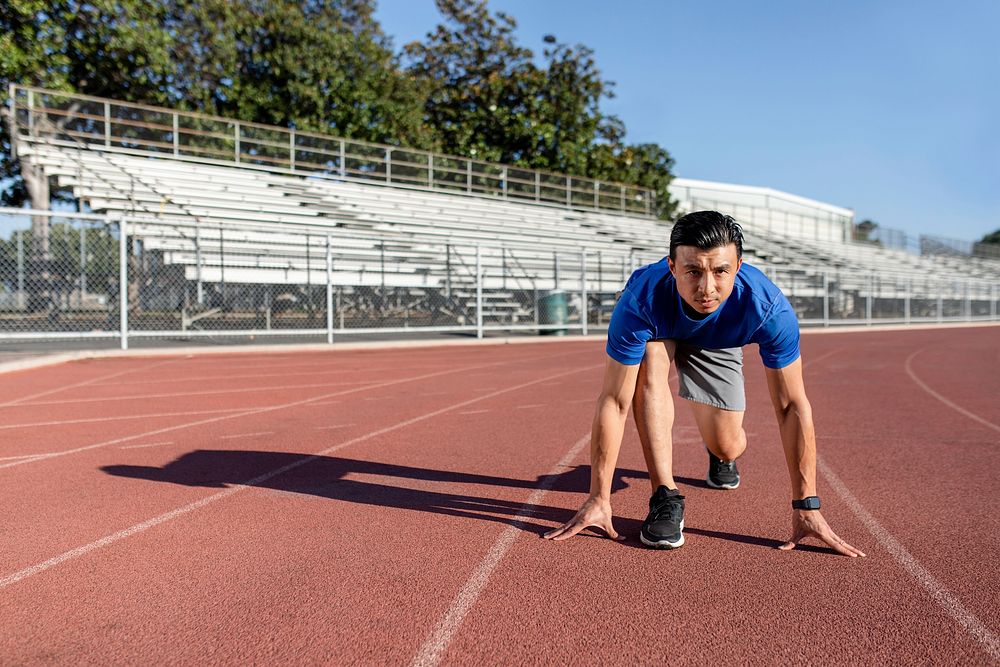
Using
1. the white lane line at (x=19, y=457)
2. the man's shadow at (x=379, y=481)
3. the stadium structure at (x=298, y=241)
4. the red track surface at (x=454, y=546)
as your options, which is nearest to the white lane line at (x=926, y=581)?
the red track surface at (x=454, y=546)

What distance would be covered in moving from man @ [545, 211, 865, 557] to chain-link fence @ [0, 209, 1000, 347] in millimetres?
10596

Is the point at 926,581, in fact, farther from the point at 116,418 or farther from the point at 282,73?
the point at 282,73

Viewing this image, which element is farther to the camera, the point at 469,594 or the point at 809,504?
the point at 809,504

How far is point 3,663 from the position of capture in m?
2.04

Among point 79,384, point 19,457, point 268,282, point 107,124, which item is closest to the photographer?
point 19,457

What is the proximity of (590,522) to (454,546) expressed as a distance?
1.95 feet

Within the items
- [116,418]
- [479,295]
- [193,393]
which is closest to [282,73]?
[479,295]

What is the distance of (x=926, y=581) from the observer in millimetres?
2615

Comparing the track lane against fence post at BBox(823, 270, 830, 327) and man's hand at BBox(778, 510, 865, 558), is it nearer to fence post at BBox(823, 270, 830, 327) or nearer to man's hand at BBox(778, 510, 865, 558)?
man's hand at BBox(778, 510, 865, 558)

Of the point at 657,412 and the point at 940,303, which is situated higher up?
the point at 940,303

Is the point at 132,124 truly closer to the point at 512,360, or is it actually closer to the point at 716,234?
the point at 512,360

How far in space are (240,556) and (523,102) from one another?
34678 mm

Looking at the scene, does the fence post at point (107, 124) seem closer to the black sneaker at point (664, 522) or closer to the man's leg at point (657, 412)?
the man's leg at point (657, 412)

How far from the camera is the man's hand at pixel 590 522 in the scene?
3031 millimetres
